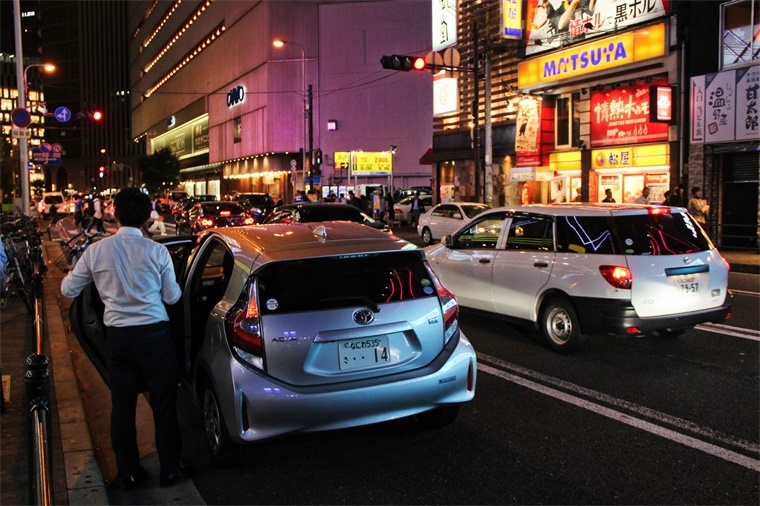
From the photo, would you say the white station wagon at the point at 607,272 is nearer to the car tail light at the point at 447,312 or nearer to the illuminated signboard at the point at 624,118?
the car tail light at the point at 447,312

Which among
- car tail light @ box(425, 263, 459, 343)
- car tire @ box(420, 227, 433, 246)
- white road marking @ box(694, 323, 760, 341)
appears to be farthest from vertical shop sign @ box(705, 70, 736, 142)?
car tail light @ box(425, 263, 459, 343)

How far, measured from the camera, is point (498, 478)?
14.3 ft

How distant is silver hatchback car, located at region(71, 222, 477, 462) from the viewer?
427 centimetres

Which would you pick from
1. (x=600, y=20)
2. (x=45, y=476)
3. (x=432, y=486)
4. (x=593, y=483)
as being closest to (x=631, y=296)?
(x=593, y=483)

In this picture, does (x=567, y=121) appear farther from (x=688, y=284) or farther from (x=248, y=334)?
(x=248, y=334)

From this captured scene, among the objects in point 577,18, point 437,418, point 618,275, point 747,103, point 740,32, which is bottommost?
point 437,418

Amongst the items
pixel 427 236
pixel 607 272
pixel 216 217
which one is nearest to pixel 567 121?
pixel 427 236

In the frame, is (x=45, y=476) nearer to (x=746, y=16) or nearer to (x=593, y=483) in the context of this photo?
(x=593, y=483)

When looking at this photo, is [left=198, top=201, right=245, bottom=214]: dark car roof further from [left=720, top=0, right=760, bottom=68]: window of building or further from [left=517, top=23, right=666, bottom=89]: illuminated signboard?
[left=720, top=0, right=760, bottom=68]: window of building

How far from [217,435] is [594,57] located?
2053 centimetres

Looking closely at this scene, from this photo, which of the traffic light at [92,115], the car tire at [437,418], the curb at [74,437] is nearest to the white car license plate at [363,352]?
the car tire at [437,418]

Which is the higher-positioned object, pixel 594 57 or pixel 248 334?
pixel 594 57

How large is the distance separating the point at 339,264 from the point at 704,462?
280cm

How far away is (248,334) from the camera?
4.29 metres
